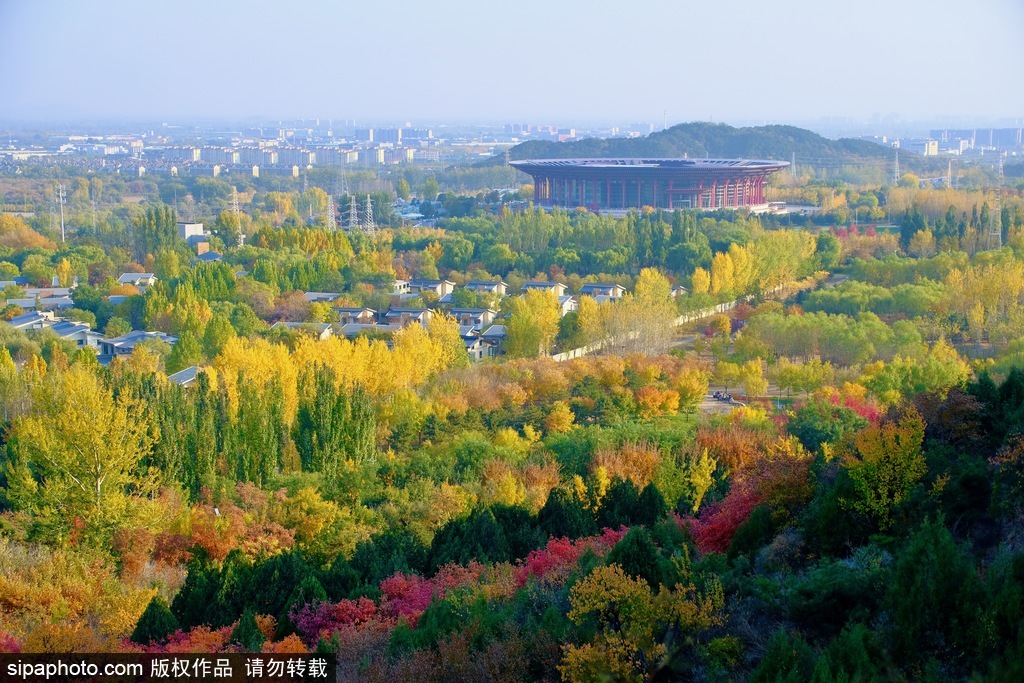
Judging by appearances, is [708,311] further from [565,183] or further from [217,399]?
[565,183]

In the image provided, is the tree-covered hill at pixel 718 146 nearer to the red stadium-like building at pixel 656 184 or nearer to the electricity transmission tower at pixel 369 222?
the red stadium-like building at pixel 656 184

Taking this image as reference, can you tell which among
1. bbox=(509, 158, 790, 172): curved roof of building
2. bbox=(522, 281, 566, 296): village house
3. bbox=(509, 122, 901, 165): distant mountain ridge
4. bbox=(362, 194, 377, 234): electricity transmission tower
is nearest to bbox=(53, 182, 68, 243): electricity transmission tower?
bbox=(362, 194, 377, 234): electricity transmission tower

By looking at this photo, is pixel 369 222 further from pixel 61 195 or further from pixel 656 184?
pixel 61 195

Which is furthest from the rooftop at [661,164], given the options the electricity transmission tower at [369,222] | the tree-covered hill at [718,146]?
the tree-covered hill at [718,146]

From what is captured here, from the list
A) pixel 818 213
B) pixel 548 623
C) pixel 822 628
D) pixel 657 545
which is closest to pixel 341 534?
pixel 657 545

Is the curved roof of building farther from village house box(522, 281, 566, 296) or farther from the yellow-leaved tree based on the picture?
the yellow-leaved tree
